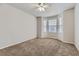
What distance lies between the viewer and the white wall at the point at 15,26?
2.50 metres

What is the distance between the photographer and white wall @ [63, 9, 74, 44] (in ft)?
7.77

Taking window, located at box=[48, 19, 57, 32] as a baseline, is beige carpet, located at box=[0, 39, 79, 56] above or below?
below

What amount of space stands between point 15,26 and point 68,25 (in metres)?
1.43

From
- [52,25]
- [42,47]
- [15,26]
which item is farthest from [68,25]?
[15,26]

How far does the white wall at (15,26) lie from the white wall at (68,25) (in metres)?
0.82

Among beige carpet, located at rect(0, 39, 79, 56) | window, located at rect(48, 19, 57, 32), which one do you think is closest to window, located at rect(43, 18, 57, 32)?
window, located at rect(48, 19, 57, 32)

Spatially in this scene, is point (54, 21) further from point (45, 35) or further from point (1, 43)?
point (1, 43)

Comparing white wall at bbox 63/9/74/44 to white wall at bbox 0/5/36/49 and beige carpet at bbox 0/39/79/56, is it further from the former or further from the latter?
white wall at bbox 0/5/36/49

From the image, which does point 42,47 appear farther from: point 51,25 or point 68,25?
point 68,25

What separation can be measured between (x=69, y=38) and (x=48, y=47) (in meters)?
0.61

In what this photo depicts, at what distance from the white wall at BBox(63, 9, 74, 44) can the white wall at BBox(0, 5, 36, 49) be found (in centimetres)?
82

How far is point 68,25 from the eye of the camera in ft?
8.12

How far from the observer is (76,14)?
8.13ft

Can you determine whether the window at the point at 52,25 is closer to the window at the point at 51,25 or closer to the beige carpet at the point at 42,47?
the window at the point at 51,25
